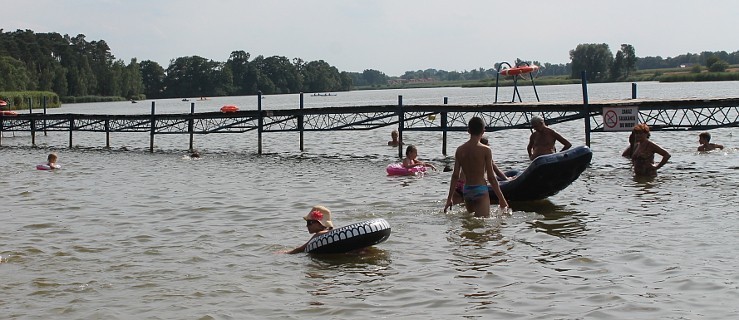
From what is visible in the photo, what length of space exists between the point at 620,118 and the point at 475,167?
11805 mm

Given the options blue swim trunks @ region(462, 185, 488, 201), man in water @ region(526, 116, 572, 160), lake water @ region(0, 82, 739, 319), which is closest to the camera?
lake water @ region(0, 82, 739, 319)

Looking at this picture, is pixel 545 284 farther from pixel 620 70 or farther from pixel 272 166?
pixel 620 70

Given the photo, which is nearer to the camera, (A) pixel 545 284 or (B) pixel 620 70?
(A) pixel 545 284

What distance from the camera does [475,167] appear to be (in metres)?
13.3

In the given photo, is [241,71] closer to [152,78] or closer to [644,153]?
[152,78]

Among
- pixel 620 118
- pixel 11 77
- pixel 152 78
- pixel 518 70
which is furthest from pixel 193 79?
pixel 620 118

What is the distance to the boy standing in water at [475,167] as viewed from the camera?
13093mm

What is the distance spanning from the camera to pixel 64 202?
776 inches

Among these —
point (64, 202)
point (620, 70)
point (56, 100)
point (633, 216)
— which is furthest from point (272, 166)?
point (620, 70)

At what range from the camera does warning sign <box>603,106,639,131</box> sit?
23531 millimetres

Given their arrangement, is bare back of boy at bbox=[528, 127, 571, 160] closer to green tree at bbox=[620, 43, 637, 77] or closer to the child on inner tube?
the child on inner tube

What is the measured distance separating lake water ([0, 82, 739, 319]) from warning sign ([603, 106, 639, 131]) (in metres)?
1.28

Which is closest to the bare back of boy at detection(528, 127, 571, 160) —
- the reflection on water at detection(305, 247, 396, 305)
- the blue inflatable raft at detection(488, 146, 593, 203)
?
the blue inflatable raft at detection(488, 146, 593, 203)

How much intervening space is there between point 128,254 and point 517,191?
23.6ft
